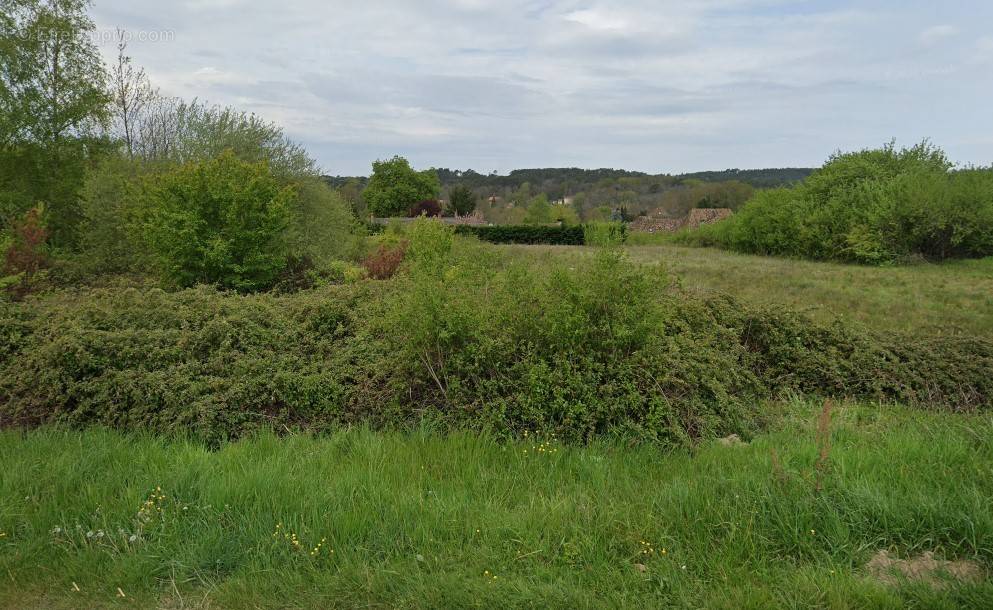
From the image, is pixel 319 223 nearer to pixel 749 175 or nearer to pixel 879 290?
pixel 879 290

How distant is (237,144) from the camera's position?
1930cm

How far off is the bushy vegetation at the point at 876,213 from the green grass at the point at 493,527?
77.0ft

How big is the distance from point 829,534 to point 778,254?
103 feet

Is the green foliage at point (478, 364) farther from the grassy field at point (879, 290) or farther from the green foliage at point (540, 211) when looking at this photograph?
the green foliage at point (540, 211)

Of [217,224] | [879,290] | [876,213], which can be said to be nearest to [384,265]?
[217,224]

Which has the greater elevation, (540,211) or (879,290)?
(540,211)

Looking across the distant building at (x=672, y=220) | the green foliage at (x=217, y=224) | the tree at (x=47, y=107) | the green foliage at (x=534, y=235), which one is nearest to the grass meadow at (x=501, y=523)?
the green foliage at (x=217, y=224)

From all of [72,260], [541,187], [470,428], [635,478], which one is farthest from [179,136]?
[541,187]

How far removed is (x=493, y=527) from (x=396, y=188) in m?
90.5

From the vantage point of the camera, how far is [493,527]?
3.47 metres

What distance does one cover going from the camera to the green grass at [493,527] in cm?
305

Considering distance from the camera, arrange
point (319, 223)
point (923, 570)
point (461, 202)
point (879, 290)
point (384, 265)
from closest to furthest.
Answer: point (923, 570) < point (384, 265) < point (879, 290) < point (319, 223) < point (461, 202)

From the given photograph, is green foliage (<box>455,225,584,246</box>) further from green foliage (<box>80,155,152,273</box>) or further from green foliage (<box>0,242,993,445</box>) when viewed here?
green foliage (<box>0,242,993,445</box>)

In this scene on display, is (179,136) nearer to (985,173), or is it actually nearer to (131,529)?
(131,529)
